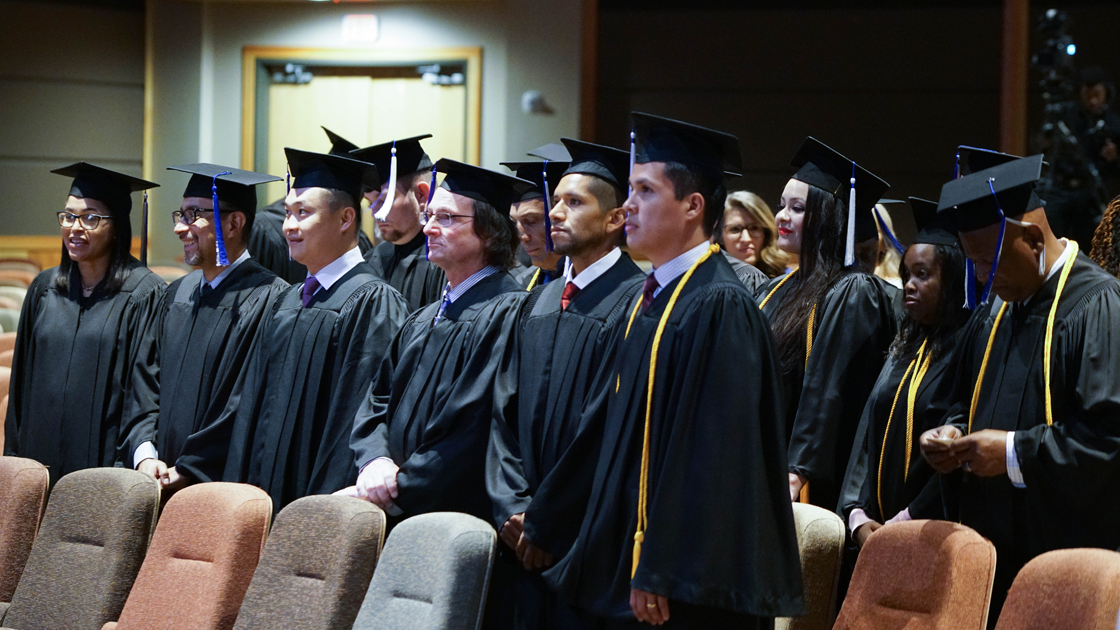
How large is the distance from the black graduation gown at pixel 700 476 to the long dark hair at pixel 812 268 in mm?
1051

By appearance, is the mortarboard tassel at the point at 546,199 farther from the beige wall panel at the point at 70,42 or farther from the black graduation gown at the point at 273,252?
the beige wall panel at the point at 70,42

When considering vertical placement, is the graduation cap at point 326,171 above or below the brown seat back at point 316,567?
above

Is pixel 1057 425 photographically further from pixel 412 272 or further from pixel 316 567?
pixel 412 272

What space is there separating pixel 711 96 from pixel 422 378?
19.1 feet

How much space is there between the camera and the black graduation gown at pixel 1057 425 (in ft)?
7.74

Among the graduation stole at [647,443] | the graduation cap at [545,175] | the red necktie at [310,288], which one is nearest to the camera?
the graduation stole at [647,443]

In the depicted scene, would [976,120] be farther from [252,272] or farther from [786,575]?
[786,575]

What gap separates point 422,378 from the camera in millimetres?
3209

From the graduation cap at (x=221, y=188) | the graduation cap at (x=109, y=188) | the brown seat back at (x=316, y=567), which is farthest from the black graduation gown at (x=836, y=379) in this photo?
the graduation cap at (x=109, y=188)

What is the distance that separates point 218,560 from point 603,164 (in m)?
1.54

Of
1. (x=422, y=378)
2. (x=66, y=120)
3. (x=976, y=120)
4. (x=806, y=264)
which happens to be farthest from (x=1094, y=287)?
(x=66, y=120)

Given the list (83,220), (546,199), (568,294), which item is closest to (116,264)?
(83,220)

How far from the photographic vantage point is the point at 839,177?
3393mm

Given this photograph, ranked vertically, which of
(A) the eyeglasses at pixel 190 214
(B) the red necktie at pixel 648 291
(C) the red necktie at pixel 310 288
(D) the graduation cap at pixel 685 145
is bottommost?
(C) the red necktie at pixel 310 288
